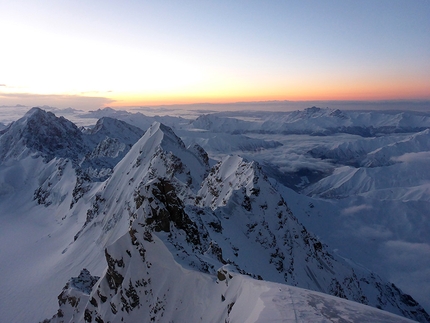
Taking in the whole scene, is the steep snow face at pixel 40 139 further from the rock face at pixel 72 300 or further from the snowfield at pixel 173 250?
the rock face at pixel 72 300

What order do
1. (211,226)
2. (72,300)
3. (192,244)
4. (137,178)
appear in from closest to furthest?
1. (192,244)
2. (72,300)
3. (211,226)
4. (137,178)

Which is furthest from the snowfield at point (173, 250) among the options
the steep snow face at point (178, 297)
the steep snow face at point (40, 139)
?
the steep snow face at point (40, 139)

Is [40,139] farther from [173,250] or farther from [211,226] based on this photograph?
[173,250]

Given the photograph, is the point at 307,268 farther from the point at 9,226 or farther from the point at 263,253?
the point at 9,226

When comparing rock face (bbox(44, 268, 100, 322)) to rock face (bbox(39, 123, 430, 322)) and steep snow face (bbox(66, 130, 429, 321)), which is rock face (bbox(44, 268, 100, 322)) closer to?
rock face (bbox(39, 123, 430, 322))

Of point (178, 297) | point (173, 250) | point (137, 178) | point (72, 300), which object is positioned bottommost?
point (72, 300)

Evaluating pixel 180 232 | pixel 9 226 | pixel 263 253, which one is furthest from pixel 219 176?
pixel 9 226

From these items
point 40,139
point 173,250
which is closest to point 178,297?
point 173,250
